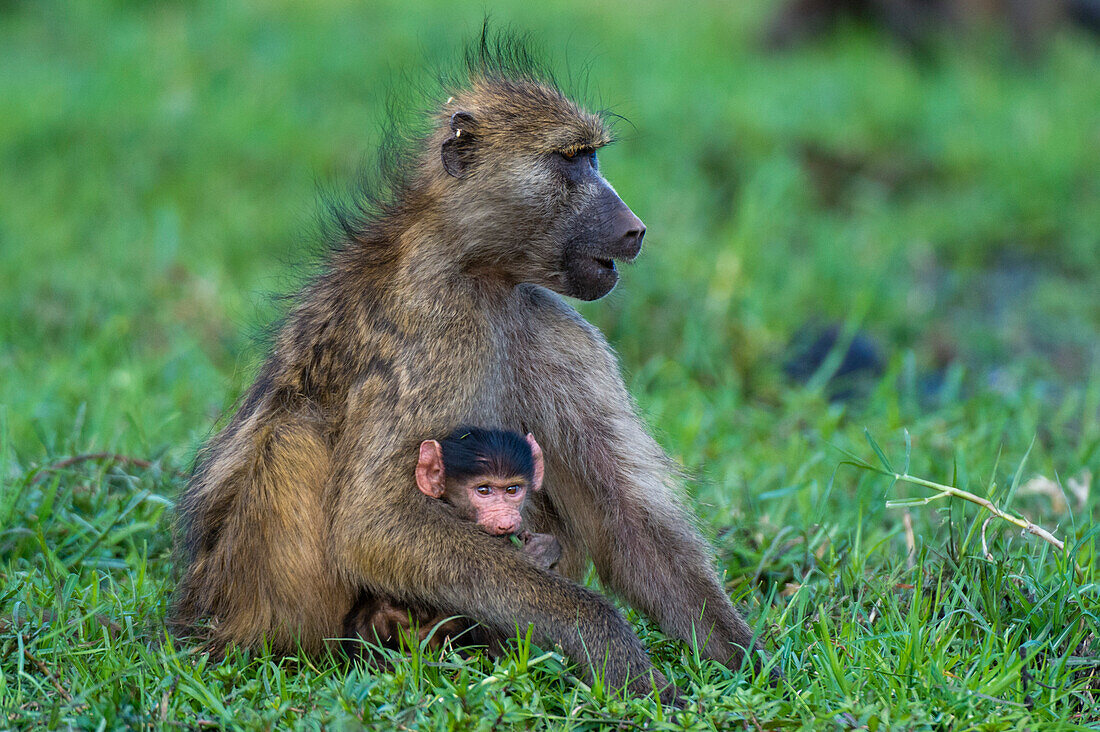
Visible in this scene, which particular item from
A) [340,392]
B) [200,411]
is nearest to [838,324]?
[200,411]

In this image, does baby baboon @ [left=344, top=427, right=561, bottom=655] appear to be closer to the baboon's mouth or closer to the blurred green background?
the baboon's mouth

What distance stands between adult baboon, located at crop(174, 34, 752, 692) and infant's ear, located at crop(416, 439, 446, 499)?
0.06ft

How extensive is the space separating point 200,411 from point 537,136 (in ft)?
7.08

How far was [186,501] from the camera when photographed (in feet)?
9.62

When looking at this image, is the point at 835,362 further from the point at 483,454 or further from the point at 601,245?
the point at 483,454

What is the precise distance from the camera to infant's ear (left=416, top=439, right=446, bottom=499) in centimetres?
258

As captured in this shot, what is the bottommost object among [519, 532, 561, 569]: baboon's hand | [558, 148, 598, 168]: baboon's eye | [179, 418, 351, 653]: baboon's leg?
[179, 418, 351, 653]: baboon's leg

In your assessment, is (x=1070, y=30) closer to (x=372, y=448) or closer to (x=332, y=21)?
(x=332, y=21)

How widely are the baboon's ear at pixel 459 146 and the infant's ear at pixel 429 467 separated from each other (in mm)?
663

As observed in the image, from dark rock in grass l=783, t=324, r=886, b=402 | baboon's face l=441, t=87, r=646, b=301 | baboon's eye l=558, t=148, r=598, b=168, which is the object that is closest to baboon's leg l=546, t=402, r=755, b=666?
baboon's face l=441, t=87, r=646, b=301

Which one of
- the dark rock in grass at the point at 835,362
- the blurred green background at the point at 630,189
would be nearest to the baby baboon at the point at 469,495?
the blurred green background at the point at 630,189

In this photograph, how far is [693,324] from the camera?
5.23 meters

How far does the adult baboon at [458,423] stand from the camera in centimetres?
256

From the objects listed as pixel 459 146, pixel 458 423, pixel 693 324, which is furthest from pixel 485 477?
pixel 693 324
